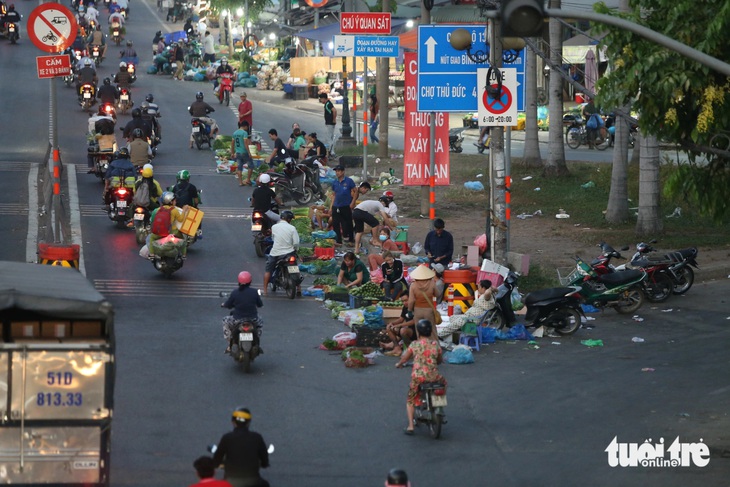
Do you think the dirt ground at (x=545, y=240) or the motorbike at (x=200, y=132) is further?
the motorbike at (x=200, y=132)

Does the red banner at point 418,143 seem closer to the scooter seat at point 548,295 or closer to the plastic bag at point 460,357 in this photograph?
the scooter seat at point 548,295

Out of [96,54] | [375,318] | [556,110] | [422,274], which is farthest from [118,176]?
[96,54]

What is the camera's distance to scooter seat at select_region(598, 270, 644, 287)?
65.9ft

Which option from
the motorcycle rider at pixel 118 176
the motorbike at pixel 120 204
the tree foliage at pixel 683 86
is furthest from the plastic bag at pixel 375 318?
the motorcycle rider at pixel 118 176

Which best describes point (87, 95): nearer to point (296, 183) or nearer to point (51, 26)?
point (296, 183)

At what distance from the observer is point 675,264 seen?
21.0 m

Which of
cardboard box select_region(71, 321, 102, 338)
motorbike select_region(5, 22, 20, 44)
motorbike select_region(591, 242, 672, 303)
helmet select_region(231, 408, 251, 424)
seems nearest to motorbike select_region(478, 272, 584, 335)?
motorbike select_region(591, 242, 672, 303)

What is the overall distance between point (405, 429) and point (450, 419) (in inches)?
28.8

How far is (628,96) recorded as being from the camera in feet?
50.9

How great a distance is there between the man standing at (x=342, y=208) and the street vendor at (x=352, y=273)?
455cm

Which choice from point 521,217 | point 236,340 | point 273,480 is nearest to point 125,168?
point 521,217

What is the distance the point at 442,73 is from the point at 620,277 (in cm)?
444

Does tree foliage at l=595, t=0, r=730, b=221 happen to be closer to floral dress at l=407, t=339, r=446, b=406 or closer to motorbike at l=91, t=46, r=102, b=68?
floral dress at l=407, t=339, r=446, b=406

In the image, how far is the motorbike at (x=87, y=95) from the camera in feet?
145
